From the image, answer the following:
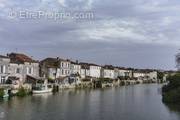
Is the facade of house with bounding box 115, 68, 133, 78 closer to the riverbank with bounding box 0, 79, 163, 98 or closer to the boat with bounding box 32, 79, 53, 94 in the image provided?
the riverbank with bounding box 0, 79, 163, 98

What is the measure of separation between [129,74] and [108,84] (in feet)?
171

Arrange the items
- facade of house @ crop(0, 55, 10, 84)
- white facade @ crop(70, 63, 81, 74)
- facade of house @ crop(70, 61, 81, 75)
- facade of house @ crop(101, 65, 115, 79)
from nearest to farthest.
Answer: facade of house @ crop(0, 55, 10, 84), facade of house @ crop(70, 61, 81, 75), white facade @ crop(70, 63, 81, 74), facade of house @ crop(101, 65, 115, 79)

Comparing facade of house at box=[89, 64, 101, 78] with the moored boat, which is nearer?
the moored boat

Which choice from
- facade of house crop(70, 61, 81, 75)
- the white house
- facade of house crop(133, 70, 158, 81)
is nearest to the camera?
facade of house crop(70, 61, 81, 75)

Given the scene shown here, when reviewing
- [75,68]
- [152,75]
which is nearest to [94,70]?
[75,68]

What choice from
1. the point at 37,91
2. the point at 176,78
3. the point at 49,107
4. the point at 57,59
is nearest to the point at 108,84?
the point at 57,59

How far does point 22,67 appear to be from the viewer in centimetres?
7731

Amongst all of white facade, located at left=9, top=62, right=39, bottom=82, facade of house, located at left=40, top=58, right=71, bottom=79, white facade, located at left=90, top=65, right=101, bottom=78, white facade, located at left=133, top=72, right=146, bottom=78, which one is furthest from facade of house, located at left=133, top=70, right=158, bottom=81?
white facade, located at left=9, top=62, right=39, bottom=82

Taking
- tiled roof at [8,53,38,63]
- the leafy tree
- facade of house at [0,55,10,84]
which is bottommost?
the leafy tree

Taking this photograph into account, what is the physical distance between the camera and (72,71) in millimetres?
106125

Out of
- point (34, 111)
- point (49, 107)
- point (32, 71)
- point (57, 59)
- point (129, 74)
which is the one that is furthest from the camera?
point (129, 74)

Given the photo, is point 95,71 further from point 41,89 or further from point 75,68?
point 41,89

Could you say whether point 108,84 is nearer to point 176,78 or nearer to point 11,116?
point 176,78

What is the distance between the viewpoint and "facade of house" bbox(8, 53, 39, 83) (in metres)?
→ 74.3
